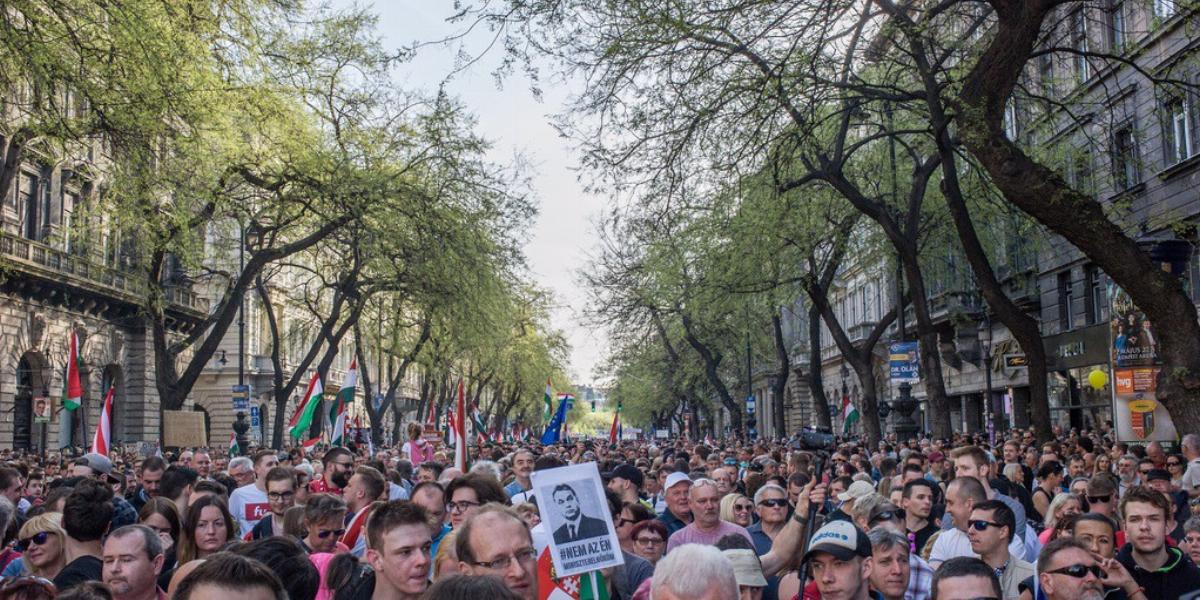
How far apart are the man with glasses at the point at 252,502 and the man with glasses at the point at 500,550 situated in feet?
21.0

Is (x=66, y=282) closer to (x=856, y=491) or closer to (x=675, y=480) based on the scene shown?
(x=675, y=480)

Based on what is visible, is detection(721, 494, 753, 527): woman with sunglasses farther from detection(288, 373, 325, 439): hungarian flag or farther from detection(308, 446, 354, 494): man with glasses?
detection(288, 373, 325, 439): hungarian flag

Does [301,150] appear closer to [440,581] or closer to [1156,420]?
[1156,420]

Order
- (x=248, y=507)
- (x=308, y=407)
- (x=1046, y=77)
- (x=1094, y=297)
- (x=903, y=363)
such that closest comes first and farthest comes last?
(x=248, y=507) < (x=903, y=363) < (x=308, y=407) < (x=1046, y=77) < (x=1094, y=297)

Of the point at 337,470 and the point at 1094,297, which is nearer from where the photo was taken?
the point at 337,470

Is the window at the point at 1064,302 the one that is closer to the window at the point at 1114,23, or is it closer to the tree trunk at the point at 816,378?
the tree trunk at the point at 816,378

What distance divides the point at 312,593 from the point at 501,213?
21.1 m

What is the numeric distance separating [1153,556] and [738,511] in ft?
10.4

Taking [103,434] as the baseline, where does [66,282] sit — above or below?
above

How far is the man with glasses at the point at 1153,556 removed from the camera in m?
7.01

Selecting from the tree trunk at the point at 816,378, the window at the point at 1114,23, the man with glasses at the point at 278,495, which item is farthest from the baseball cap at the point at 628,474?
the tree trunk at the point at 816,378

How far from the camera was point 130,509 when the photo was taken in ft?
28.4

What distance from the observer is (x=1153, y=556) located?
282 inches

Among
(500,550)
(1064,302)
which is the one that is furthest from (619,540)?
(1064,302)
